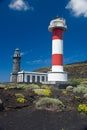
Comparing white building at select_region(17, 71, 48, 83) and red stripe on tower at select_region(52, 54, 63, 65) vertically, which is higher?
red stripe on tower at select_region(52, 54, 63, 65)

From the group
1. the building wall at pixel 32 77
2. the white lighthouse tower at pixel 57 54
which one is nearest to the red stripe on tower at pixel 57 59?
the white lighthouse tower at pixel 57 54

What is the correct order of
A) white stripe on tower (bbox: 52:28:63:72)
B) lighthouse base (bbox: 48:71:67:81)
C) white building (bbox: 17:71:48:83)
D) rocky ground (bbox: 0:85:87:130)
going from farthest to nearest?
1. white building (bbox: 17:71:48:83)
2. lighthouse base (bbox: 48:71:67:81)
3. white stripe on tower (bbox: 52:28:63:72)
4. rocky ground (bbox: 0:85:87:130)

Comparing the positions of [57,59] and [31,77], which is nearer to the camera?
[57,59]

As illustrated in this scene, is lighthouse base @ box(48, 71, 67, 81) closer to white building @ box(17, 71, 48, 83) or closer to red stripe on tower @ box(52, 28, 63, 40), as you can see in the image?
red stripe on tower @ box(52, 28, 63, 40)

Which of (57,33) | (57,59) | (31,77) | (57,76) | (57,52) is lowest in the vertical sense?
(57,76)

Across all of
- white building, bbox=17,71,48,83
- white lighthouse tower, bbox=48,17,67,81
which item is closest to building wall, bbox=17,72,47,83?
white building, bbox=17,71,48,83

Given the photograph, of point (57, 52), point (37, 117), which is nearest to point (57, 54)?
point (57, 52)

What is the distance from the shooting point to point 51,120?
1448cm

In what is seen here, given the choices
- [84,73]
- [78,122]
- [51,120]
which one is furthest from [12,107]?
[84,73]

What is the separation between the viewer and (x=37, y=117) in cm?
1484

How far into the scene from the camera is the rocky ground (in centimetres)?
1356

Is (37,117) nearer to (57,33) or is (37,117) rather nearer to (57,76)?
(57,76)

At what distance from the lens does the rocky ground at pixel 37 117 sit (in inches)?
534

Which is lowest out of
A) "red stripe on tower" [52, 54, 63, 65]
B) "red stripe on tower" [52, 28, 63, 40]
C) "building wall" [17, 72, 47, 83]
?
"building wall" [17, 72, 47, 83]
